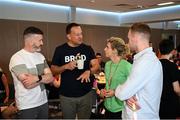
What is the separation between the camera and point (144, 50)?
1804 millimetres

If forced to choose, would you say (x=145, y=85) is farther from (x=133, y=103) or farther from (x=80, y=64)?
(x=80, y=64)

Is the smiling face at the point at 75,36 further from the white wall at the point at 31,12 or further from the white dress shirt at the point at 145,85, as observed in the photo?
the white wall at the point at 31,12

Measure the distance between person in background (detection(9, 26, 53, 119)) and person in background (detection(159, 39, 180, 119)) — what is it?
1160 millimetres

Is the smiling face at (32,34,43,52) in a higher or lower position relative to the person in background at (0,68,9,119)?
higher

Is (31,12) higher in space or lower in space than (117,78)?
higher

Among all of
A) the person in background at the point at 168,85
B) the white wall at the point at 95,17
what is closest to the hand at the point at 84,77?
the person in background at the point at 168,85

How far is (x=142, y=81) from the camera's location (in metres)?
1.72

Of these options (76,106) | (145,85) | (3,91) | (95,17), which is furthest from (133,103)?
(95,17)

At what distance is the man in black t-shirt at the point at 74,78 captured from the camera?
8.70ft

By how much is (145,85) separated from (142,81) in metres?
0.06

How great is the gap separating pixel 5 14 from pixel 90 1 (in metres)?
2.23

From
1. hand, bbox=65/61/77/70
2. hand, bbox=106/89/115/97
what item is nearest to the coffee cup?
hand, bbox=65/61/77/70

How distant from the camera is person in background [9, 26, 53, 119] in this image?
220cm

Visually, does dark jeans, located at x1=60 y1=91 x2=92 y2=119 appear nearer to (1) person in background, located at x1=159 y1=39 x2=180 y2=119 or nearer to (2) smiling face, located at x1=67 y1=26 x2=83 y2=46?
(2) smiling face, located at x1=67 y1=26 x2=83 y2=46
